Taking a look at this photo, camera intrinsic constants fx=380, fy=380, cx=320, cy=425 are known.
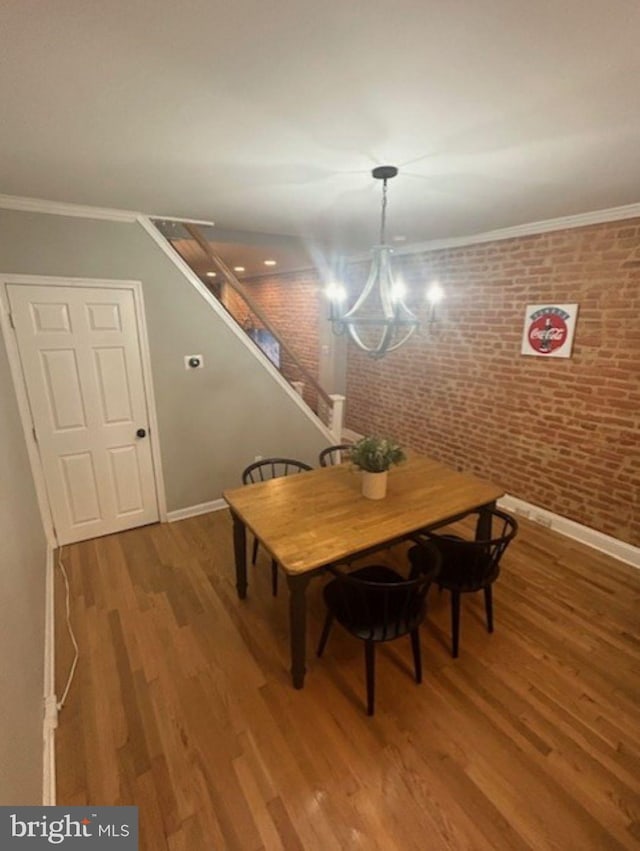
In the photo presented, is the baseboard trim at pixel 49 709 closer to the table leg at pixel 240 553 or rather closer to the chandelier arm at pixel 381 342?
the table leg at pixel 240 553

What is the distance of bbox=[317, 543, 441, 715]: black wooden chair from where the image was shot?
1.82 meters

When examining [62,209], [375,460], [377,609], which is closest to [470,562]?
[377,609]

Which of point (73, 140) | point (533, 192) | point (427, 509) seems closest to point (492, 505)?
point (427, 509)

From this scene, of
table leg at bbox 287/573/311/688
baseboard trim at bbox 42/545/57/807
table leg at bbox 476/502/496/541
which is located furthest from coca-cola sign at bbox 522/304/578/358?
baseboard trim at bbox 42/545/57/807

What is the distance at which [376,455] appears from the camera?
2363mm

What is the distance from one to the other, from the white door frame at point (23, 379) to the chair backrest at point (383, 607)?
2.30m

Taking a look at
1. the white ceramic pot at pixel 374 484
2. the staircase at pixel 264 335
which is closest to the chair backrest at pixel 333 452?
the white ceramic pot at pixel 374 484

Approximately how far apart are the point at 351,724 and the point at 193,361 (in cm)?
295

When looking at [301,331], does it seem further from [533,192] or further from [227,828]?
[227,828]

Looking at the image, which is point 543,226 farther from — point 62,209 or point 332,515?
point 62,209

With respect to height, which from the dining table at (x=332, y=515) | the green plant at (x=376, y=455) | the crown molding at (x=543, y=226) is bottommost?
the dining table at (x=332, y=515)

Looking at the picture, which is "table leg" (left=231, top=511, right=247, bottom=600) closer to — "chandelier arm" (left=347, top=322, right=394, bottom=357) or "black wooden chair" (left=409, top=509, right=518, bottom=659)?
"black wooden chair" (left=409, top=509, right=518, bottom=659)

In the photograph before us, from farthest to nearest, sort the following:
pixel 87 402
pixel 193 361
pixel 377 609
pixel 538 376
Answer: pixel 193 361, pixel 538 376, pixel 87 402, pixel 377 609

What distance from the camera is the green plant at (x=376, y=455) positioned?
237 cm
